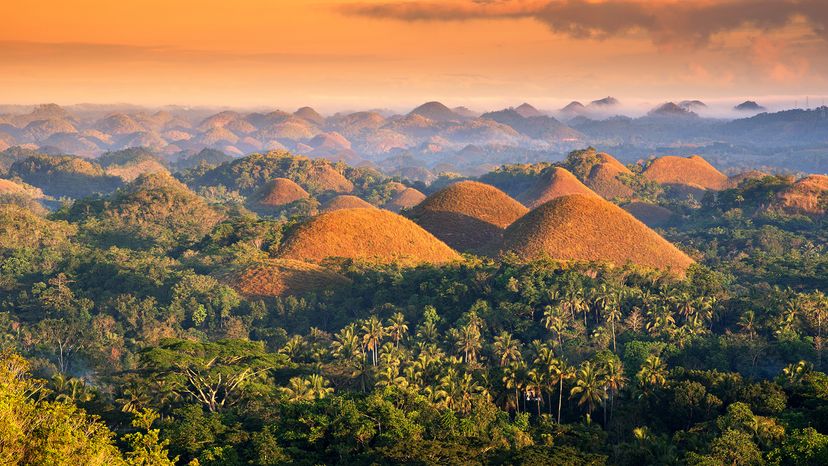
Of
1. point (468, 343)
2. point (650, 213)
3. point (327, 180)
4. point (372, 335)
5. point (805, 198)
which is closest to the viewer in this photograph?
point (468, 343)

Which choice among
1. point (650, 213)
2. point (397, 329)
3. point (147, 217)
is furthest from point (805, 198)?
point (147, 217)

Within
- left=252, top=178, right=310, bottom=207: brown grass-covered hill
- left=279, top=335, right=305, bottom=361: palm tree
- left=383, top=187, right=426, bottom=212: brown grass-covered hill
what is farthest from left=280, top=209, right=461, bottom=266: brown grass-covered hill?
left=383, top=187, right=426, bottom=212: brown grass-covered hill

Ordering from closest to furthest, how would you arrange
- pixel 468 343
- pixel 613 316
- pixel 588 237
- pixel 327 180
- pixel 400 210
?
pixel 468 343
pixel 613 316
pixel 588 237
pixel 400 210
pixel 327 180

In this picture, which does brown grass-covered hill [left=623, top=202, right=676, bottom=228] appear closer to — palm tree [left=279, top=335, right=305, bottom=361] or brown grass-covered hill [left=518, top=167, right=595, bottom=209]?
brown grass-covered hill [left=518, top=167, right=595, bottom=209]

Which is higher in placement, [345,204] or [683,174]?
[683,174]

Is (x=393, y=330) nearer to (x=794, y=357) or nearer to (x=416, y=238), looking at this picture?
(x=794, y=357)

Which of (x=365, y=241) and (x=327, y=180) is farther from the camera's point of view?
(x=327, y=180)

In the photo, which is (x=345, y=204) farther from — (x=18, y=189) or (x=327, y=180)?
(x=18, y=189)

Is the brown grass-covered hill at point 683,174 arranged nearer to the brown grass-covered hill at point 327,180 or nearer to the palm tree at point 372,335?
the brown grass-covered hill at point 327,180
